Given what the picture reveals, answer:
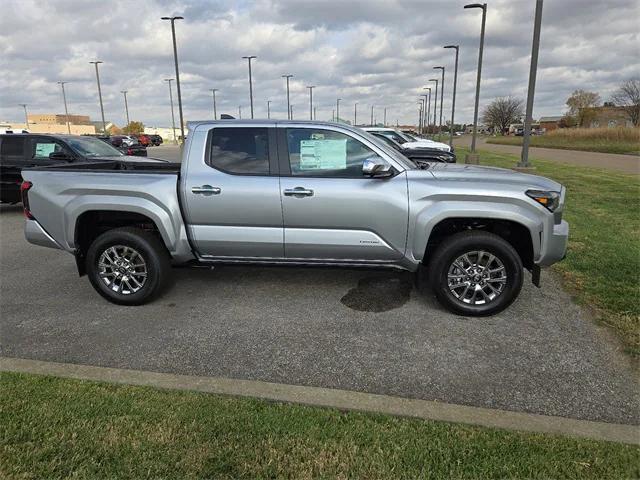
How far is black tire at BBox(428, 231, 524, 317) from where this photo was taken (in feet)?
13.3

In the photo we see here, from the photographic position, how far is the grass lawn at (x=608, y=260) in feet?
13.6

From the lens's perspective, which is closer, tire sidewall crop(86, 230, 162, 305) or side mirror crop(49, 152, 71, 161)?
tire sidewall crop(86, 230, 162, 305)

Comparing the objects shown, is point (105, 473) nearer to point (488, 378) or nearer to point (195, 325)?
point (195, 325)

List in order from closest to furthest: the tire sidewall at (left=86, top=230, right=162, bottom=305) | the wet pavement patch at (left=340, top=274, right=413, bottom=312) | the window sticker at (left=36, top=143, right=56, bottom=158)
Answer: the tire sidewall at (left=86, top=230, right=162, bottom=305), the wet pavement patch at (left=340, top=274, right=413, bottom=312), the window sticker at (left=36, top=143, right=56, bottom=158)

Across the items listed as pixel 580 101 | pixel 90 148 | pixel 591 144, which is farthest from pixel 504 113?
pixel 90 148

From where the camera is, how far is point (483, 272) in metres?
4.14

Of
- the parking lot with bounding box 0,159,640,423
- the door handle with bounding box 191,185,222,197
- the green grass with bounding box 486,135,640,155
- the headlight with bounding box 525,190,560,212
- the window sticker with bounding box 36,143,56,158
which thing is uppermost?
the window sticker with bounding box 36,143,56,158

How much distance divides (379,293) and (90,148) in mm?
8174

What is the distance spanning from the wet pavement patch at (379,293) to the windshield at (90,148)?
7.49m

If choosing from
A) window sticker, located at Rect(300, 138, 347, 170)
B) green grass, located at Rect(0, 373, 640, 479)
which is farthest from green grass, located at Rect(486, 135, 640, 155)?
green grass, located at Rect(0, 373, 640, 479)

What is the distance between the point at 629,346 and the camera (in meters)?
3.60

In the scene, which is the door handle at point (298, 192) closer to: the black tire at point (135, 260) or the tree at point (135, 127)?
the black tire at point (135, 260)

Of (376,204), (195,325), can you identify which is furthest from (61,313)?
(376,204)

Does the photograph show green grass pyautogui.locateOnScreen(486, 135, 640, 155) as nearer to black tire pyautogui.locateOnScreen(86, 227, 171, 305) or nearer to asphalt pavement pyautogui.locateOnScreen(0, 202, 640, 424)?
asphalt pavement pyautogui.locateOnScreen(0, 202, 640, 424)
